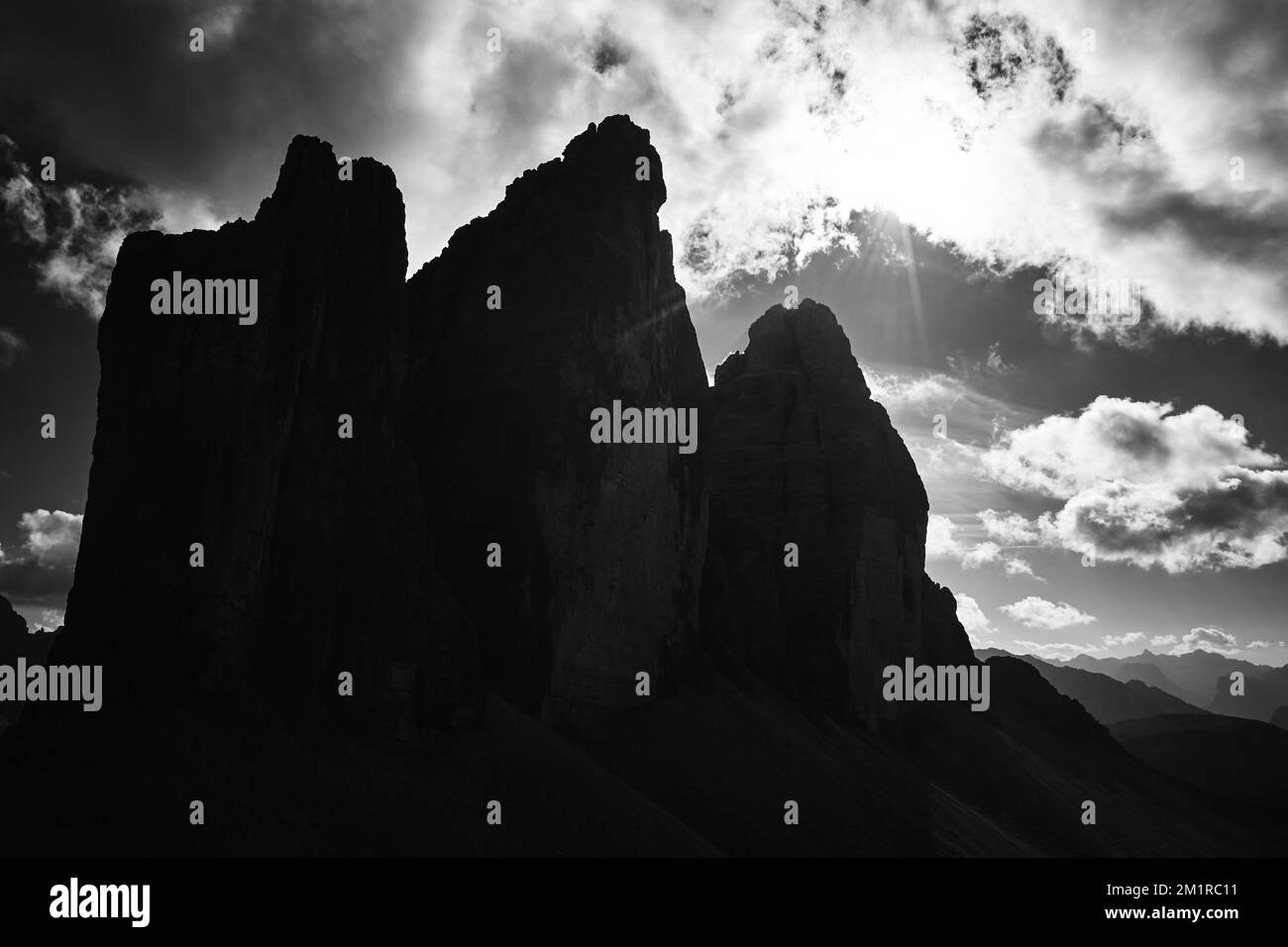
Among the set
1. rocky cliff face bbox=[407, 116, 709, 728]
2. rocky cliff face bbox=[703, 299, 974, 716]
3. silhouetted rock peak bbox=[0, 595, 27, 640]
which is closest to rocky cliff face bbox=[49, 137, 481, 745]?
rocky cliff face bbox=[407, 116, 709, 728]

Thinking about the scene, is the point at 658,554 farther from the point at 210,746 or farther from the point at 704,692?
the point at 210,746

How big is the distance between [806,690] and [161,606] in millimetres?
45687

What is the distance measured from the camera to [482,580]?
44969 millimetres

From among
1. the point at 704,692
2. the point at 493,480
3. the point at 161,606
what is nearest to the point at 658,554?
the point at 704,692

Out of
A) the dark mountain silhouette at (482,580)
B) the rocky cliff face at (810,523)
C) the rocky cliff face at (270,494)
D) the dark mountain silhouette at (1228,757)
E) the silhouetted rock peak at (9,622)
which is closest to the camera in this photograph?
the dark mountain silhouette at (482,580)

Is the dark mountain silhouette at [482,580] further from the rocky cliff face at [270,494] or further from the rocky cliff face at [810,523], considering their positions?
the rocky cliff face at [810,523]

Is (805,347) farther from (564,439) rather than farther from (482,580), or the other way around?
(482,580)

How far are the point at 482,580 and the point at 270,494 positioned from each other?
13558 millimetres

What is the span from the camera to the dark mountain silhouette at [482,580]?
29.6 metres

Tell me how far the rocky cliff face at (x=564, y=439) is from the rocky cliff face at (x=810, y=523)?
9.69 m

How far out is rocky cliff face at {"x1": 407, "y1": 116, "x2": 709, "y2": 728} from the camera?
→ 4512cm

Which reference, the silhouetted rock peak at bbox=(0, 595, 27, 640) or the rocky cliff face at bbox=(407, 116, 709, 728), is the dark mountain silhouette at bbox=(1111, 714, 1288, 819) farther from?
the silhouetted rock peak at bbox=(0, 595, 27, 640)

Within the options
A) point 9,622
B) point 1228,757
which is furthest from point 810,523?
point 9,622

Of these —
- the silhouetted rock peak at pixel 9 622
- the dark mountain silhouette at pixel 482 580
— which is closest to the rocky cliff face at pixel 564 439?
the dark mountain silhouette at pixel 482 580
